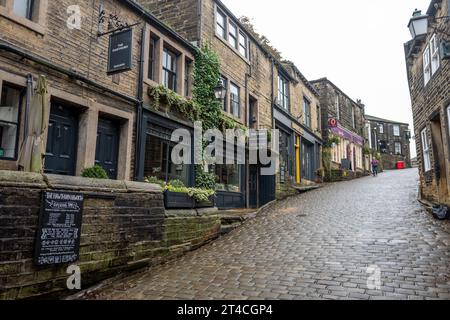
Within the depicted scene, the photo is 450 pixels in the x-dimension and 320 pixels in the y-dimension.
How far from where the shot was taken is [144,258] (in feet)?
21.8

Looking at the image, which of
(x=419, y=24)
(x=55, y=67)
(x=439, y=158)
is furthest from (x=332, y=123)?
(x=55, y=67)

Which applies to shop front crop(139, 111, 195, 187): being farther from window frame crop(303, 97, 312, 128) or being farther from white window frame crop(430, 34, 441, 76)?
window frame crop(303, 97, 312, 128)

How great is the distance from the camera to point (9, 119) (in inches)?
276

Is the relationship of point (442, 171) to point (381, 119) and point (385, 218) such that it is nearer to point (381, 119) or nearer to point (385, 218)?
point (385, 218)

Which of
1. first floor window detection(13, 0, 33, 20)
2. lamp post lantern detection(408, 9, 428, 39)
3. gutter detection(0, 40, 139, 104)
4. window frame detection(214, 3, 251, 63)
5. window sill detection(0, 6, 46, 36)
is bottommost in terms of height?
gutter detection(0, 40, 139, 104)

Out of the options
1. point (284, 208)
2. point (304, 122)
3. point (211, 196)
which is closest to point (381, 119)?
point (304, 122)

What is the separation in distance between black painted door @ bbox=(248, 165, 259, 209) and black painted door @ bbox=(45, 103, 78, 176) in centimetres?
973

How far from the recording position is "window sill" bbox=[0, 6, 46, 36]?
6790mm

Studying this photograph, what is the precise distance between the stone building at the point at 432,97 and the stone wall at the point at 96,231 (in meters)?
7.67

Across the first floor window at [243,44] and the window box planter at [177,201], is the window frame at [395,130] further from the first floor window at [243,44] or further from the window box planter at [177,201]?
the window box planter at [177,201]

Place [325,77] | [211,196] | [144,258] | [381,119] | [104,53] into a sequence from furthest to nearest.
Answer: [381,119]
[325,77]
[211,196]
[104,53]
[144,258]

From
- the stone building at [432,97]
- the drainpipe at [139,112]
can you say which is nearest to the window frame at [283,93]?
the stone building at [432,97]

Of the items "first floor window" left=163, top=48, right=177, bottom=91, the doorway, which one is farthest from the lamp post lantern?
"first floor window" left=163, top=48, right=177, bottom=91

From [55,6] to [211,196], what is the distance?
621 centimetres
